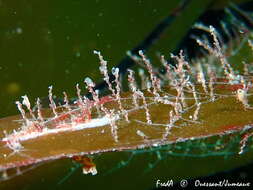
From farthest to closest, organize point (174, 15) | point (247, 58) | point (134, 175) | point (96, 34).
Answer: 1. point (247, 58)
2. point (174, 15)
3. point (96, 34)
4. point (134, 175)

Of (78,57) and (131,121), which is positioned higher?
(78,57)

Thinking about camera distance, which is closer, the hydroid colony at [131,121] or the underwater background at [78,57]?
the hydroid colony at [131,121]

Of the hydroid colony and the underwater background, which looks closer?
the hydroid colony

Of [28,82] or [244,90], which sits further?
[28,82]

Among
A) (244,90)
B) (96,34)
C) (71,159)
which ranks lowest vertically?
(71,159)

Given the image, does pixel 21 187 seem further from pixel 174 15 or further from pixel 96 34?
pixel 174 15

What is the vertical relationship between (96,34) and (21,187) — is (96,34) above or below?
above

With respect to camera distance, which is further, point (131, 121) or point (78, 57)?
point (78, 57)

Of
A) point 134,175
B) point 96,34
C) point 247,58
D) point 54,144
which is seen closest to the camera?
point 54,144

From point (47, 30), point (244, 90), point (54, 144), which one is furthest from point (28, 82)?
point (244, 90)
